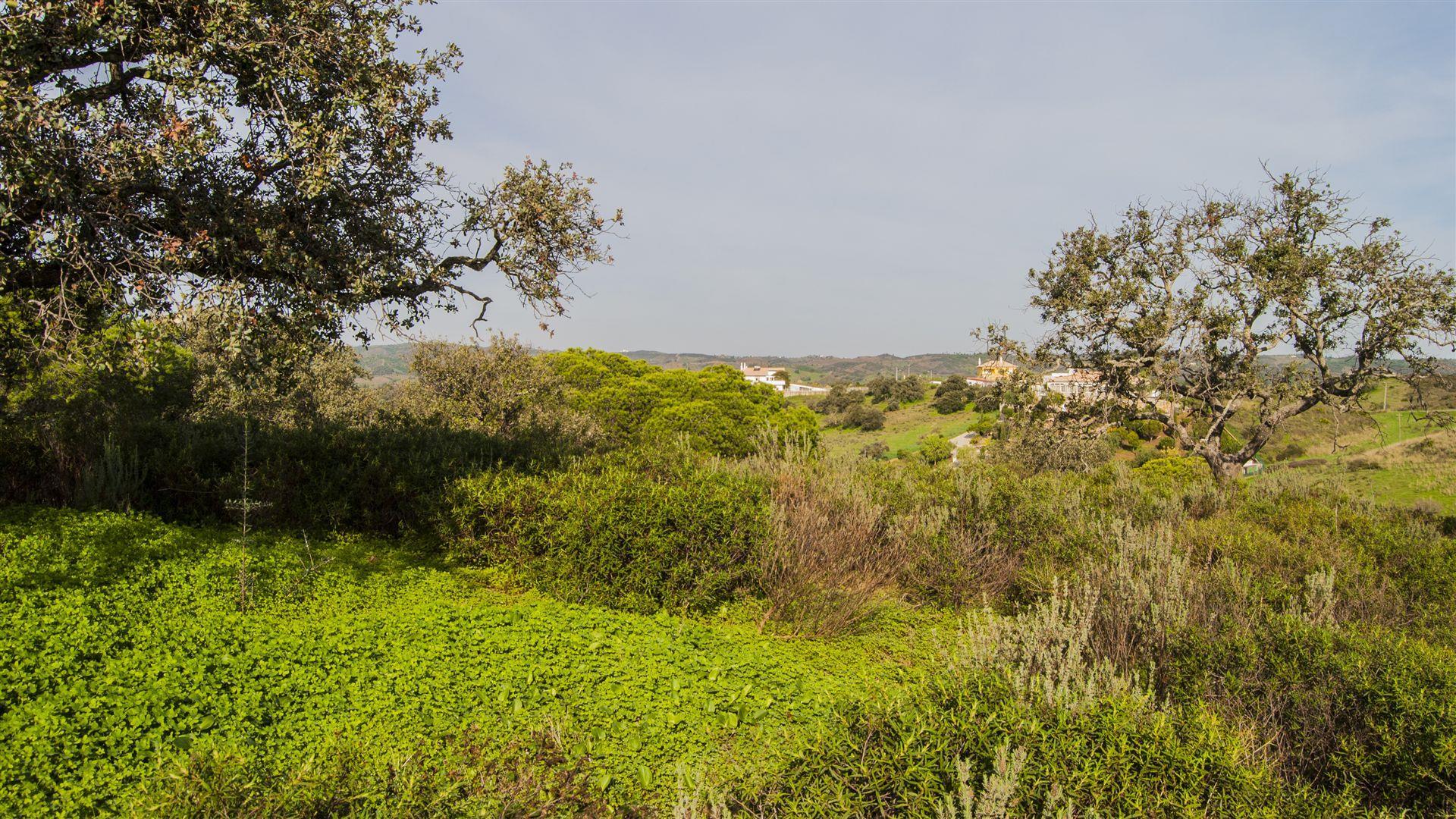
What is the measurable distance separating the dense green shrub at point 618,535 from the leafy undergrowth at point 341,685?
26 cm

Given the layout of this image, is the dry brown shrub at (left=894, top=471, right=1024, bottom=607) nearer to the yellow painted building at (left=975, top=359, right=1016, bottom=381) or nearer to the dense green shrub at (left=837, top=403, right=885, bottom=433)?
the yellow painted building at (left=975, top=359, right=1016, bottom=381)

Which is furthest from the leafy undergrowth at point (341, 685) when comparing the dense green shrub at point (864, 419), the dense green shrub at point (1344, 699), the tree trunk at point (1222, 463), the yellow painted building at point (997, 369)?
the dense green shrub at point (864, 419)

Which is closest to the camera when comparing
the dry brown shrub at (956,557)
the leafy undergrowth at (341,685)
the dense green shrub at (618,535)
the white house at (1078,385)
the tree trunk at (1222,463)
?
the leafy undergrowth at (341,685)

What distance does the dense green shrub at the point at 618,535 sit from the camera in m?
5.61

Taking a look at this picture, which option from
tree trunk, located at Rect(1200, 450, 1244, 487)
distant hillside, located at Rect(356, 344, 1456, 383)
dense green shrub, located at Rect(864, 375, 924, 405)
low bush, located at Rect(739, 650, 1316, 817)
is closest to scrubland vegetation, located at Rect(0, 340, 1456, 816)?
low bush, located at Rect(739, 650, 1316, 817)

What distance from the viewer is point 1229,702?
3469 millimetres

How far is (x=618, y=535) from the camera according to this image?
5.64 metres

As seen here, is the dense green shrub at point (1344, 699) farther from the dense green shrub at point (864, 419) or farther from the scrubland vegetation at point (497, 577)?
the dense green shrub at point (864, 419)

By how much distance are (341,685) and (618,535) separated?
2247mm

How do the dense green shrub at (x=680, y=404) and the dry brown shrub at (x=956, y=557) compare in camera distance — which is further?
the dense green shrub at (x=680, y=404)

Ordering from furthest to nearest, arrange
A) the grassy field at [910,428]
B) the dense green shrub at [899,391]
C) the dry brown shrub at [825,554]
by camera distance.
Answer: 1. the dense green shrub at [899,391]
2. the grassy field at [910,428]
3. the dry brown shrub at [825,554]

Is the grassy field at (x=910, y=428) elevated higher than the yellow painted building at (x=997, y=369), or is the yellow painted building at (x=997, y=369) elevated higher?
the yellow painted building at (x=997, y=369)

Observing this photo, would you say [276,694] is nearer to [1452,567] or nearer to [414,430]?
[414,430]

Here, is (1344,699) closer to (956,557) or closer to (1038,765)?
(1038,765)
